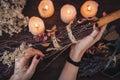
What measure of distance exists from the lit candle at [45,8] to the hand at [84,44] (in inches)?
6.8

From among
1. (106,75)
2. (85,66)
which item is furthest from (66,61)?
(106,75)

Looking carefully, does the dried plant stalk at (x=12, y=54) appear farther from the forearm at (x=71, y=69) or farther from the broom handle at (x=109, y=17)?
the broom handle at (x=109, y=17)

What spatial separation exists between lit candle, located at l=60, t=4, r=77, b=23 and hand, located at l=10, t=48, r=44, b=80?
0.18 metres

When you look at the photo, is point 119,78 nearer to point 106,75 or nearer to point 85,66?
point 106,75

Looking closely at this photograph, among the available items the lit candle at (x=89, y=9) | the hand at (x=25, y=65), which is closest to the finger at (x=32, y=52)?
the hand at (x=25, y=65)

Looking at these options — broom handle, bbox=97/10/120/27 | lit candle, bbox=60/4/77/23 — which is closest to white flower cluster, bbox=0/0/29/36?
lit candle, bbox=60/4/77/23

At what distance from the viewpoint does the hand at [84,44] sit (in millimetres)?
968

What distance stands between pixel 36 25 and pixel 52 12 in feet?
0.34

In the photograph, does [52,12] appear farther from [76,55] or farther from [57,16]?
[76,55]

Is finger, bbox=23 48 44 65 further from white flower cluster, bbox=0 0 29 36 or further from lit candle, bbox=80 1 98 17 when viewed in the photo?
lit candle, bbox=80 1 98 17

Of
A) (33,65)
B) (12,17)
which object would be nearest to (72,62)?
(33,65)

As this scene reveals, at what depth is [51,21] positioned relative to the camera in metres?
1.03

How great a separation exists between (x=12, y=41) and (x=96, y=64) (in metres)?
0.38

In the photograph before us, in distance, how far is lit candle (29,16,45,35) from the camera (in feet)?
3.05
